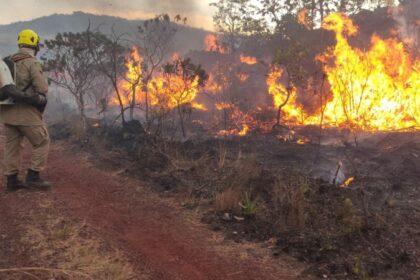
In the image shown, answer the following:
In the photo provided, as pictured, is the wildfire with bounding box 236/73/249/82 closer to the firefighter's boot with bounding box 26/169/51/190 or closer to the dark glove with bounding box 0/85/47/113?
the dark glove with bounding box 0/85/47/113

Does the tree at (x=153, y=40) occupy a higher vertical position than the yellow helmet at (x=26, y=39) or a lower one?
higher

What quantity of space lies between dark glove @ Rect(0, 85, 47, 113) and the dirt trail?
141 centimetres

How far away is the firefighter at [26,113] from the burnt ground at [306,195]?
6.88ft

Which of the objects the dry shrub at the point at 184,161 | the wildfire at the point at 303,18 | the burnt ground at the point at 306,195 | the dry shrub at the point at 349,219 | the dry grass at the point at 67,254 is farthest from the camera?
the wildfire at the point at 303,18

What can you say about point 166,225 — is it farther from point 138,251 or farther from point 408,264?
point 408,264

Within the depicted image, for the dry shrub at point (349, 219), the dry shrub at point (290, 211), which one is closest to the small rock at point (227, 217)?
the dry shrub at point (290, 211)

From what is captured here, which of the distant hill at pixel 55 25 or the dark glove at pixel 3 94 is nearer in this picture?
the dark glove at pixel 3 94

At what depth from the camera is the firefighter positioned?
5.98 metres

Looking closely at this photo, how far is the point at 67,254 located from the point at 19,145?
9.34 feet

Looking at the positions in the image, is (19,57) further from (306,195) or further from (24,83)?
(306,195)

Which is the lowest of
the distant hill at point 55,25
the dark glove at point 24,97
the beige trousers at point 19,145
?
the beige trousers at point 19,145

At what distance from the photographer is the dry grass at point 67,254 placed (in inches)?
145

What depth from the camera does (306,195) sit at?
20.9ft

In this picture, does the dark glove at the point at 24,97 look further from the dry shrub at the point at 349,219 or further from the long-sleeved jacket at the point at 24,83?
the dry shrub at the point at 349,219
